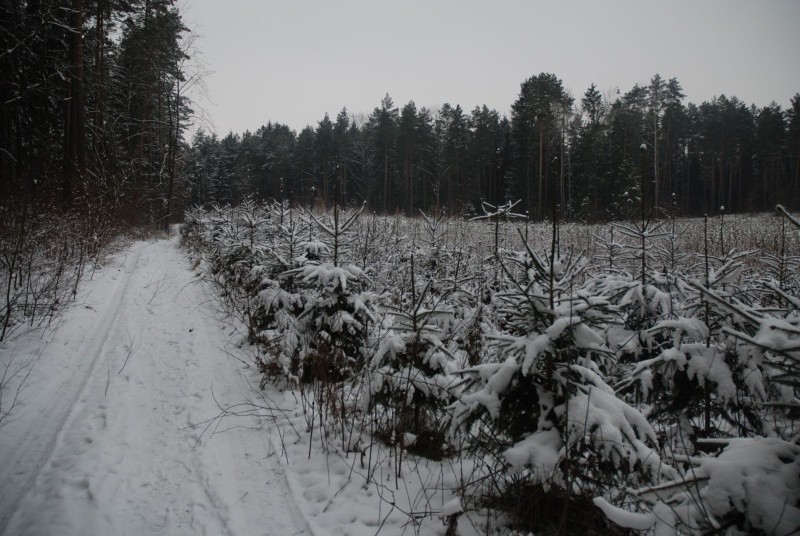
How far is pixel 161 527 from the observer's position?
7.70 ft

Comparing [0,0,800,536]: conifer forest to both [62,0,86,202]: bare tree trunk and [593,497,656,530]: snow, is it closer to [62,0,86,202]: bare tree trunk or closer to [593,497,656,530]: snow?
[593,497,656,530]: snow

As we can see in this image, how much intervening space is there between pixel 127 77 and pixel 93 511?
27.8 m

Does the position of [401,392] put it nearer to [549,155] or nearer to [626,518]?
[626,518]

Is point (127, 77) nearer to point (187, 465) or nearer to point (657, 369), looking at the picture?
point (187, 465)

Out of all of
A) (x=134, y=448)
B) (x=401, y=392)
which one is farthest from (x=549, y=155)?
(x=134, y=448)

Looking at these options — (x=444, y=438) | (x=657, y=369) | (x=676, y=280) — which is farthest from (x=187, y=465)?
(x=676, y=280)

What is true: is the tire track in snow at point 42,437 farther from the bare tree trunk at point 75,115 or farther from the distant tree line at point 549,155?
the distant tree line at point 549,155

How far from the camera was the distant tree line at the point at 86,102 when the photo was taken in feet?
38.1

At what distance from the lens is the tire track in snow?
2484 millimetres

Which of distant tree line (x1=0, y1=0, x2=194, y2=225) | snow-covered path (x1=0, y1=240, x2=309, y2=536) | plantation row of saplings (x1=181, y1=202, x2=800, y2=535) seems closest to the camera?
plantation row of saplings (x1=181, y1=202, x2=800, y2=535)

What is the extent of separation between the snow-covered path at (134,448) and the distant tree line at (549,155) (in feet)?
97.2

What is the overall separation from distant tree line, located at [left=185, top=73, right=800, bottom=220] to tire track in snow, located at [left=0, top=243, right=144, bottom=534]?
2999 centimetres

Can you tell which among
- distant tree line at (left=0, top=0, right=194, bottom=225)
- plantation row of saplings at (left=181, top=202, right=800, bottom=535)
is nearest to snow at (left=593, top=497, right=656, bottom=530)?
plantation row of saplings at (left=181, top=202, right=800, bottom=535)

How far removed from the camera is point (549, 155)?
3553cm
